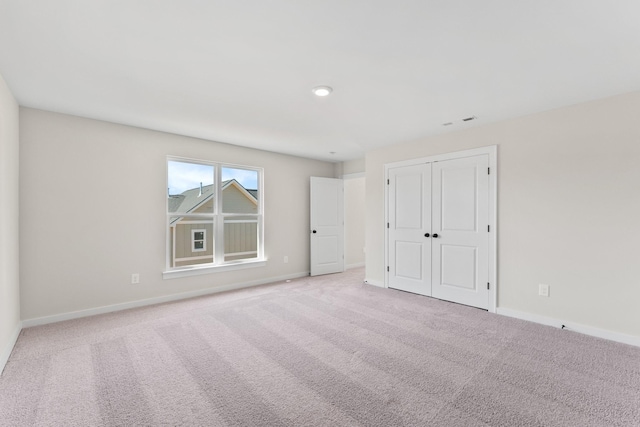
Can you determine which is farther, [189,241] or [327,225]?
[327,225]

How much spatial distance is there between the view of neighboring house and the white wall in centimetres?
27

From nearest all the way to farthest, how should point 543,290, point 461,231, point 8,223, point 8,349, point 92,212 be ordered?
1. point 8,349
2. point 8,223
3. point 543,290
4. point 92,212
5. point 461,231

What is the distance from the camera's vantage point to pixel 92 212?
11.6 ft

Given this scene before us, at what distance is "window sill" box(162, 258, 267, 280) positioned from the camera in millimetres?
4145

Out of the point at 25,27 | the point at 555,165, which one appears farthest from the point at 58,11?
the point at 555,165

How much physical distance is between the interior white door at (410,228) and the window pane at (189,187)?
2933 millimetres

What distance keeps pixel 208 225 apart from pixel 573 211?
4.71 m

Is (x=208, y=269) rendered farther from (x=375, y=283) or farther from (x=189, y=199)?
→ (x=375, y=283)

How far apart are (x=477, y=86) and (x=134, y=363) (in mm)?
3796

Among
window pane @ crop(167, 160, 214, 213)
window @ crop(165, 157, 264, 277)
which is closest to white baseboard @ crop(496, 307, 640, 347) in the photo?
window @ crop(165, 157, 264, 277)

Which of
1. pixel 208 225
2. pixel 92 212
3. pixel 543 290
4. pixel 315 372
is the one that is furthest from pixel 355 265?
pixel 92 212

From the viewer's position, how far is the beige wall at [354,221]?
6777 mm

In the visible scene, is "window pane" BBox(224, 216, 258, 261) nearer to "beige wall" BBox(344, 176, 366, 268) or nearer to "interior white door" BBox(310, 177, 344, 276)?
"interior white door" BBox(310, 177, 344, 276)

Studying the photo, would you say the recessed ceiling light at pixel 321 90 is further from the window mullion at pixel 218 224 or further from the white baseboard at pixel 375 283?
the white baseboard at pixel 375 283
